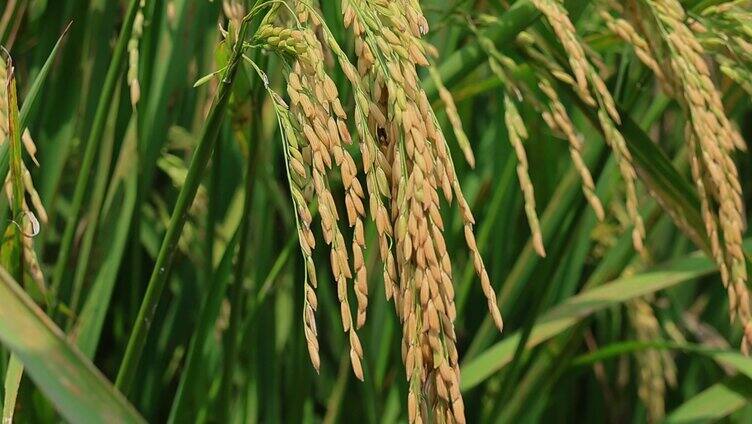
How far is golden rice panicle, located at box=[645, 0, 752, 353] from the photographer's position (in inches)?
37.3

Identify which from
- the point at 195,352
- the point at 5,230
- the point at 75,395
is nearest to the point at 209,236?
the point at 195,352

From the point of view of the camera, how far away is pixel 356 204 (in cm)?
74

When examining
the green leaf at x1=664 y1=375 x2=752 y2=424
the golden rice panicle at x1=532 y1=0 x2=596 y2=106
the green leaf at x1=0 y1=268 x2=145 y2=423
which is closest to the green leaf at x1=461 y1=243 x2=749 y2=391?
the green leaf at x1=664 y1=375 x2=752 y2=424

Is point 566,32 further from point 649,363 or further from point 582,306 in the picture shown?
point 649,363

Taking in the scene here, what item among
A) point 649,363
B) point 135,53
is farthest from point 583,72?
point 649,363

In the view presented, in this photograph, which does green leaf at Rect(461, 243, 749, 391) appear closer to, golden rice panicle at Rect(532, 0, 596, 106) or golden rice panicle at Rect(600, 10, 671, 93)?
golden rice panicle at Rect(600, 10, 671, 93)

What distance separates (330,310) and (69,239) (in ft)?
1.52

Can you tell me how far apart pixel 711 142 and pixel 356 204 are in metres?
0.37

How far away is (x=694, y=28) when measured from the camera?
1136mm

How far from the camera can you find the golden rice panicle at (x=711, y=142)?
95 cm

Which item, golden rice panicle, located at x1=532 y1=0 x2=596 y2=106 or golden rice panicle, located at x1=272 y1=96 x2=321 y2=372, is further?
golden rice panicle, located at x1=532 y1=0 x2=596 y2=106

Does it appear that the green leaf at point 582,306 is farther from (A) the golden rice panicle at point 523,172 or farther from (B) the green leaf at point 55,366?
(B) the green leaf at point 55,366

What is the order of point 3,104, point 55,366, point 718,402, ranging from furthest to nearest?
point 718,402 → point 3,104 → point 55,366

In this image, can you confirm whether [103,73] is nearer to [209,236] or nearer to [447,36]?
[209,236]
